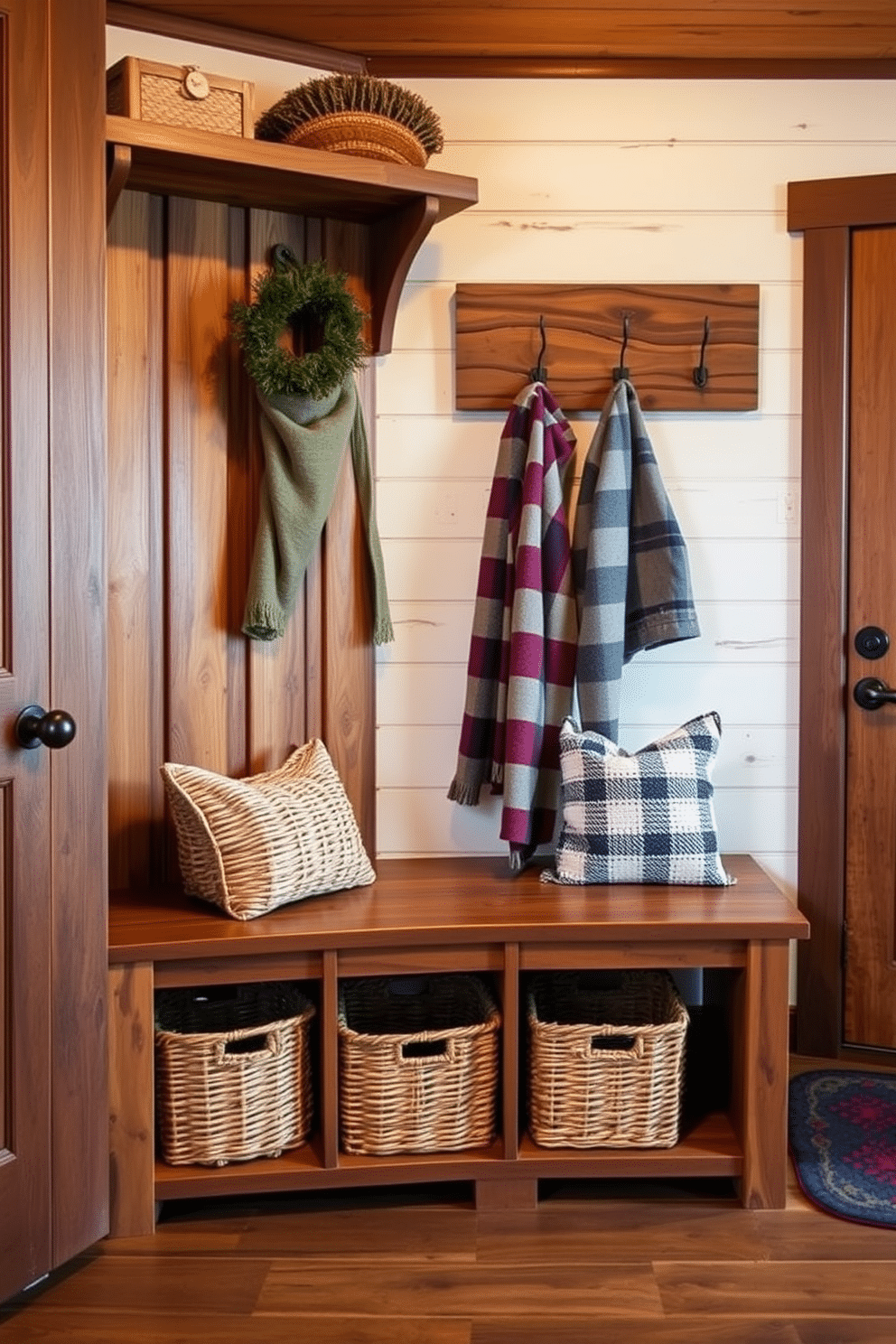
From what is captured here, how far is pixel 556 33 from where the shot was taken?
284 cm

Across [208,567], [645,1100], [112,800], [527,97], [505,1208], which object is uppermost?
[527,97]

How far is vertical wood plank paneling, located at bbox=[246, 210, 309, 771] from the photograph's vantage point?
2.82 meters

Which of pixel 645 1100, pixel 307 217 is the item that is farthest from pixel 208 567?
pixel 645 1100

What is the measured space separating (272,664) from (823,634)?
1191 mm

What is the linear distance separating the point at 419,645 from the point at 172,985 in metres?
0.96

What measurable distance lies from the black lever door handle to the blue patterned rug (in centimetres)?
79

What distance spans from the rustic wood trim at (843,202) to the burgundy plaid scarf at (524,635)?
2.22 feet

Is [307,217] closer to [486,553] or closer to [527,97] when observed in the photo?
[527,97]

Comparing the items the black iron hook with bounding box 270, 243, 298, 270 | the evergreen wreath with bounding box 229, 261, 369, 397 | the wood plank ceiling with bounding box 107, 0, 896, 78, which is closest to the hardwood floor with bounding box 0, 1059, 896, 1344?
the evergreen wreath with bounding box 229, 261, 369, 397

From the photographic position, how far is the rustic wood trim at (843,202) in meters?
2.98

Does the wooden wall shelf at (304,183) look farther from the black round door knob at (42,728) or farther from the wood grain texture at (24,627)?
the black round door knob at (42,728)

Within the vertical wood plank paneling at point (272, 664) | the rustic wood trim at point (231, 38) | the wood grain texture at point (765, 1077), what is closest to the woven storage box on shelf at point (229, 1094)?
the vertical wood plank paneling at point (272, 664)

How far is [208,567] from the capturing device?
281cm

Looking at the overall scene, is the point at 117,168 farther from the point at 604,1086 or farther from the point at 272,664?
the point at 604,1086
